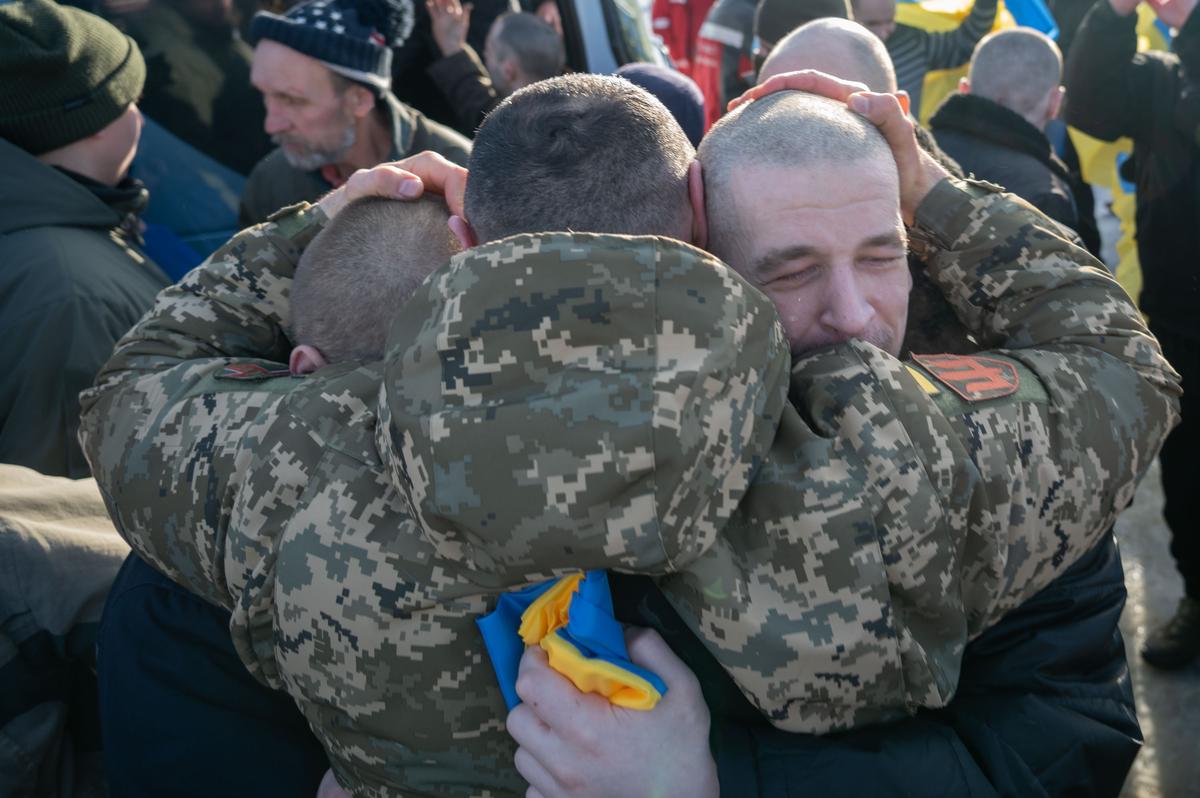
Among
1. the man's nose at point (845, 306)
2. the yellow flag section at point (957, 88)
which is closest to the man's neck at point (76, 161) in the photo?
the man's nose at point (845, 306)

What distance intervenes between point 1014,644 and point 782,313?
598 mm

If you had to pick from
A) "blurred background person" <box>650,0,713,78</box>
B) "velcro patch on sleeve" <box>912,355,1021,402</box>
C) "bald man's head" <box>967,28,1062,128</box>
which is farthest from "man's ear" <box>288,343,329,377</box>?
"blurred background person" <box>650,0,713,78</box>

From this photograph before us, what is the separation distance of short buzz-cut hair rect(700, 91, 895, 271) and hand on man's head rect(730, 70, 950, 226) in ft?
0.08

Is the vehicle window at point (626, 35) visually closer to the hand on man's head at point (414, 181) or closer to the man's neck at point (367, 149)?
the man's neck at point (367, 149)

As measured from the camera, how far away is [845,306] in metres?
1.57

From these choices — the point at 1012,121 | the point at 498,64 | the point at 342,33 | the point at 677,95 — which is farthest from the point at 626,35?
the point at 677,95

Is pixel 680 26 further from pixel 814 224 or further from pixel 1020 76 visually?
pixel 814 224

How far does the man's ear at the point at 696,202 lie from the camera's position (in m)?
1.59

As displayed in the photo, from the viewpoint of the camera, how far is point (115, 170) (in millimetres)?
3053

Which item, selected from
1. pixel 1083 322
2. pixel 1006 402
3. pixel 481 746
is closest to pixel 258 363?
pixel 481 746

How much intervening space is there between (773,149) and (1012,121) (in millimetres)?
1941

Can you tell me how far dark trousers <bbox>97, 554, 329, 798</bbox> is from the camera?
1.56 m

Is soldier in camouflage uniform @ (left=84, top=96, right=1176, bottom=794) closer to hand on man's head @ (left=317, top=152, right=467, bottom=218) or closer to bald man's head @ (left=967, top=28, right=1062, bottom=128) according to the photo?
Answer: hand on man's head @ (left=317, top=152, right=467, bottom=218)

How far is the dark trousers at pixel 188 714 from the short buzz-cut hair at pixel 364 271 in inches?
18.3
